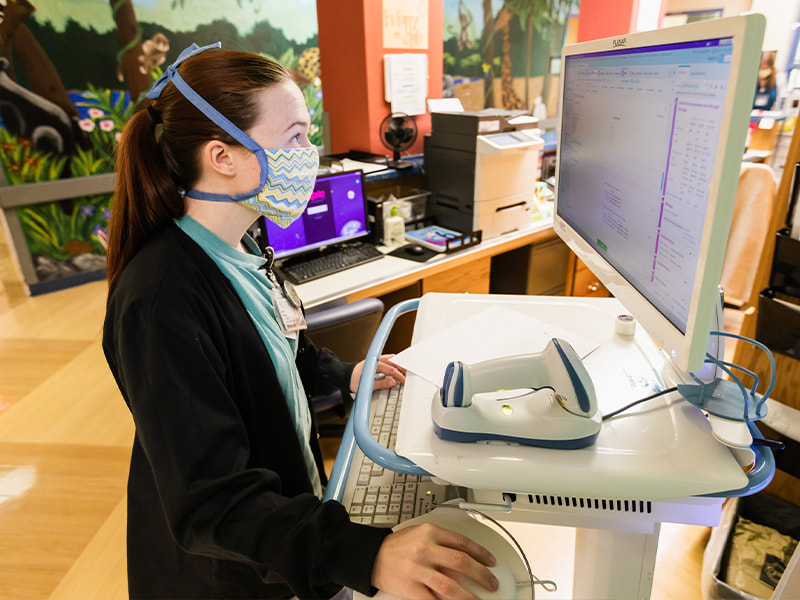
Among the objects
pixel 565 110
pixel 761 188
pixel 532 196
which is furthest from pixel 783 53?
pixel 565 110

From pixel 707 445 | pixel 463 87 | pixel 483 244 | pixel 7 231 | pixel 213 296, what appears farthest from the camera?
pixel 463 87

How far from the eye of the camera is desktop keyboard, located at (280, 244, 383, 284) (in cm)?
213

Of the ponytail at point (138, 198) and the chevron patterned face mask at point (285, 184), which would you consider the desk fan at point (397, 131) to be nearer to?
the chevron patterned face mask at point (285, 184)

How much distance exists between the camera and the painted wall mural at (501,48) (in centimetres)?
461

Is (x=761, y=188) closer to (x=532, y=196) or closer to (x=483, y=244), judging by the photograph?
(x=532, y=196)

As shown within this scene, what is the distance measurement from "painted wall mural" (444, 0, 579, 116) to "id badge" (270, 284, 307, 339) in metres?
4.19

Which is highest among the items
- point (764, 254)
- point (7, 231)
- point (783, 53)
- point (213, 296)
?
point (783, 53)

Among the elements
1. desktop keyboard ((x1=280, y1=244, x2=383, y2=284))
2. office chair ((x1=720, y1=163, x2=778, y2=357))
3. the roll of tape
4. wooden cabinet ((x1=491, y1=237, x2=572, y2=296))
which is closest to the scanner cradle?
the roll of tape

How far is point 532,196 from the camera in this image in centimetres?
274

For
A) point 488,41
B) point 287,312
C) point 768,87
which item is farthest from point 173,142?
point 768,87

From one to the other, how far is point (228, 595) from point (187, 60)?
3.06 feet

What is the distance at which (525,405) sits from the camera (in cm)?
66

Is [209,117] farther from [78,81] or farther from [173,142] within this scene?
A: [78,81]

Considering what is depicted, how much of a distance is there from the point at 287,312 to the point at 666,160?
70 centimetres
